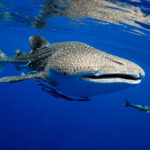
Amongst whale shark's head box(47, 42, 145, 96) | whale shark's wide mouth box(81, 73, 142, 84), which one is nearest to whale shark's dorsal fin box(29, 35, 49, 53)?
whale shark's head box(47, 42, 145, 96)

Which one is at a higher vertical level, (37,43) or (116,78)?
(116,78)

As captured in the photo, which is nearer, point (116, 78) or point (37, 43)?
point (116, 78)

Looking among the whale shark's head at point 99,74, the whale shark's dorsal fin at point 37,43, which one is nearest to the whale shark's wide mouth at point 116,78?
the whale shark's head at point 99,74

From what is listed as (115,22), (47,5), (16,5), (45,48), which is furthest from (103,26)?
(45,48)

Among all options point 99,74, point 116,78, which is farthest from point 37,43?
point 116,78

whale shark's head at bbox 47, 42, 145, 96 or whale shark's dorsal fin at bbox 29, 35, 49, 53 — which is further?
whale shark's dorsal fin at bbox 29, 35, 49, 53

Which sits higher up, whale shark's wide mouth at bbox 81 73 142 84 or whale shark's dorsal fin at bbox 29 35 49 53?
whale shark's wide mouth at bbox 81 73 142 84

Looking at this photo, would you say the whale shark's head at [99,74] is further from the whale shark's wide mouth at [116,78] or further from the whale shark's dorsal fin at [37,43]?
the whale shark's dorsal fin at [37,43]

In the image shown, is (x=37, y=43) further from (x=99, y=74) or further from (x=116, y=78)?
(x=116, y=78)

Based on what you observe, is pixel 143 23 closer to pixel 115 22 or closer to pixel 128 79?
pixel 115 22

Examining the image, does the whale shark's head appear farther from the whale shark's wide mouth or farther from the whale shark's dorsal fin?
the whale shark's dorsal fin

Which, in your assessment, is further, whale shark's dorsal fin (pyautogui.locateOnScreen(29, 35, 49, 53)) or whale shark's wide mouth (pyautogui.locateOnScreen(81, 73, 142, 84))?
whale shark's dorsal fin (pyautogui.locateOnScreen(29, 35, 49, 53))

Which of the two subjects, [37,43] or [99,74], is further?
[37,43]

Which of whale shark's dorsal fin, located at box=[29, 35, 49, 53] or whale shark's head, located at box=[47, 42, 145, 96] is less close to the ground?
whale shark's head, located at box=[47, 42, 145, 96]
